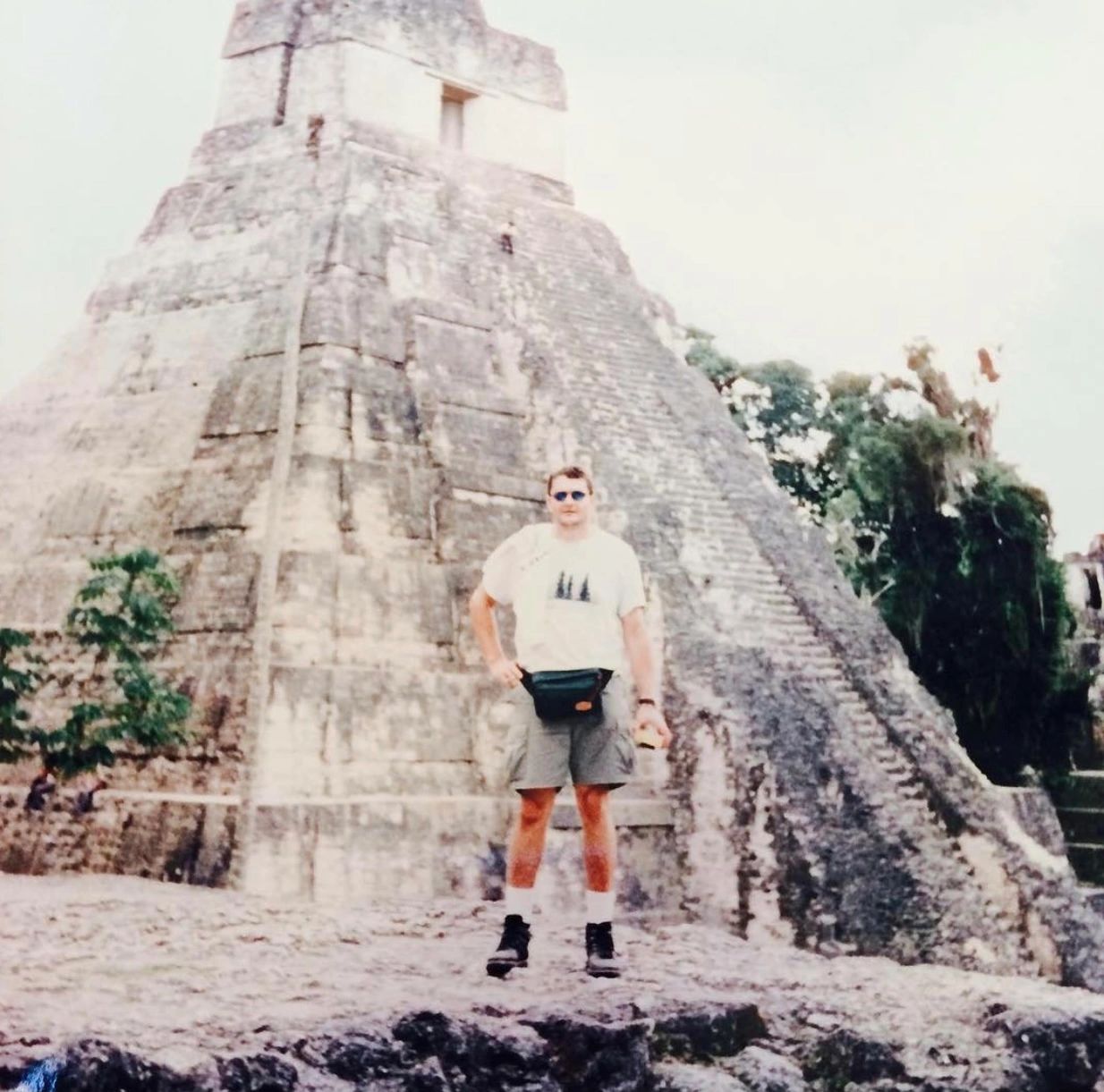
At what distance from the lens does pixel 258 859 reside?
241 inches

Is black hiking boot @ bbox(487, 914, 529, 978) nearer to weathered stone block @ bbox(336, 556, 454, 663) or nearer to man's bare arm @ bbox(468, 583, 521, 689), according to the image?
man's bare arm @ bbox(468, 583, 521, 689)

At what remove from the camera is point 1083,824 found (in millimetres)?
15719

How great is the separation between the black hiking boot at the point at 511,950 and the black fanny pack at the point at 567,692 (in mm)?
828

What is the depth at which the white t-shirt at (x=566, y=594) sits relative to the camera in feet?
13.2

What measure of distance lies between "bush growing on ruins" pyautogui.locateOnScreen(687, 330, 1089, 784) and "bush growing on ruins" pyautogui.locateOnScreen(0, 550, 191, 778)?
1108cm

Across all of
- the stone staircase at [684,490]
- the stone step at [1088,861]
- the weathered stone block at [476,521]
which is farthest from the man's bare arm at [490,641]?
the stone step at [1088,861]

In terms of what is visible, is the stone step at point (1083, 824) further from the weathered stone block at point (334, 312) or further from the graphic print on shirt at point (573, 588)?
the graphic print on shirt at point (573, 588)

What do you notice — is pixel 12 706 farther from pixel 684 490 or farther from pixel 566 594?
pixel 684 490

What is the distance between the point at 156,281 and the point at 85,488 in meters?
2.64

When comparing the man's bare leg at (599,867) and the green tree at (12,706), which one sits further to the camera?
the green tree at (12,706)

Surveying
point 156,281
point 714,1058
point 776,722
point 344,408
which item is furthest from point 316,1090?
point 156,281

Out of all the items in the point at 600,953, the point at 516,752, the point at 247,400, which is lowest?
the point at 600,953

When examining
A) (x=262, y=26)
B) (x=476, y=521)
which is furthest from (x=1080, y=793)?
(x=262, y=26)

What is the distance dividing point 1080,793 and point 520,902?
15046 mm
